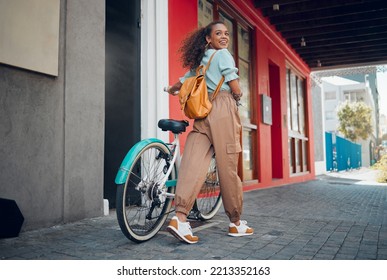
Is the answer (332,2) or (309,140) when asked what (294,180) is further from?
(332,2)

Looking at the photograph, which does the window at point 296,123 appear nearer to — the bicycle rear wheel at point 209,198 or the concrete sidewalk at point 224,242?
the concrete sidewalk at point 224,242

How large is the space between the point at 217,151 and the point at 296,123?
8.57m

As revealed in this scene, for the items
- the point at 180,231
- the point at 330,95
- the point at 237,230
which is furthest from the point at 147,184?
the point at 330,95

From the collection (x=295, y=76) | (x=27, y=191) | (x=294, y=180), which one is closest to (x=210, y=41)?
(x=27, y=191)

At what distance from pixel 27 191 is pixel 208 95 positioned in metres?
1.61

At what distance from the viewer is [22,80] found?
272cm

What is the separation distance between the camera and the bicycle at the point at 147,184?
223cm

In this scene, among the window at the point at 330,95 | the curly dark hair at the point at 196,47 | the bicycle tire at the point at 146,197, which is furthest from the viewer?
the window at the point at 330,95

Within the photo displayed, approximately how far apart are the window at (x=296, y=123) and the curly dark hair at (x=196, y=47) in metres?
7.36

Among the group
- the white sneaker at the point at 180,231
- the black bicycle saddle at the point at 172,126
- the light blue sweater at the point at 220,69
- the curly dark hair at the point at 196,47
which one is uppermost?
the curly dark hair at the point at 196,47

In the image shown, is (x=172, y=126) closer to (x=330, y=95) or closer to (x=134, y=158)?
(x=134, y=158)

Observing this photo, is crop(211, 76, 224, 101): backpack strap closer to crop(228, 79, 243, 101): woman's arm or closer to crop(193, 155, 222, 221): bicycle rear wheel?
crop(228, 79, 243, 101): woman's arm

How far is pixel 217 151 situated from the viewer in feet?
8.25

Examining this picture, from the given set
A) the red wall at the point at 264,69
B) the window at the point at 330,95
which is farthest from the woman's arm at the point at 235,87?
the window at the point at 330,95
